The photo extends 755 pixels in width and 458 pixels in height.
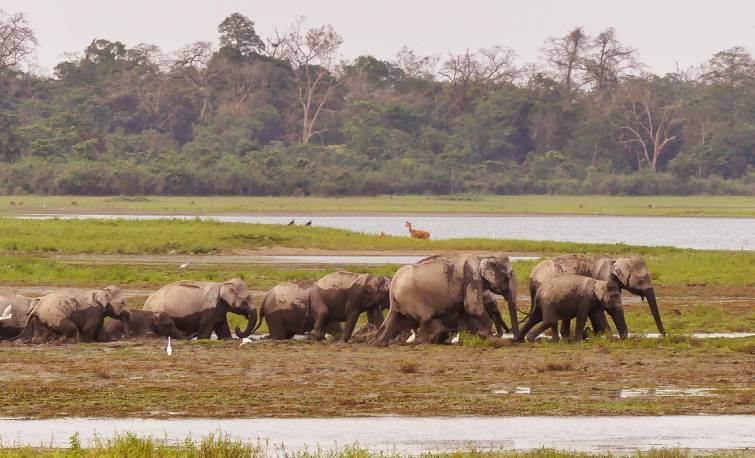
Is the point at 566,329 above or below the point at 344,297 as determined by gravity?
below

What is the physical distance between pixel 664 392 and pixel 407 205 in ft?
224

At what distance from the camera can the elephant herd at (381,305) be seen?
21391 mm

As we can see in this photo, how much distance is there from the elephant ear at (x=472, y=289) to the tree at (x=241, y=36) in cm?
9416

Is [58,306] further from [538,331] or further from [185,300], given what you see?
[538,331]

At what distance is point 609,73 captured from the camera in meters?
121

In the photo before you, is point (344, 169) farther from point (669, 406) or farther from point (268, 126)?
point (669, 406)

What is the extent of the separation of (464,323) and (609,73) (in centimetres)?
10163

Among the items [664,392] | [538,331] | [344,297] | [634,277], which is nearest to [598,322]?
[538,331]

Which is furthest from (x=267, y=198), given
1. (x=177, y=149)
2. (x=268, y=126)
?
(x=268, y=126)

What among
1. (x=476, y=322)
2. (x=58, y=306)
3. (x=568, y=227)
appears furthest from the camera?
(x=568, y=227)

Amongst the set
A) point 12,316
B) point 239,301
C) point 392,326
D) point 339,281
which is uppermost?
point 339,281

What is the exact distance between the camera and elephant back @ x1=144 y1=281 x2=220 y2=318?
2272cm

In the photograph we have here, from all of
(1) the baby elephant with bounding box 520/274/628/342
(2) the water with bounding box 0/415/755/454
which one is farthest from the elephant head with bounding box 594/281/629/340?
(2) the water with bounding box 0/415/755/454

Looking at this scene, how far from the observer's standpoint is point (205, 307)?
2270cm
